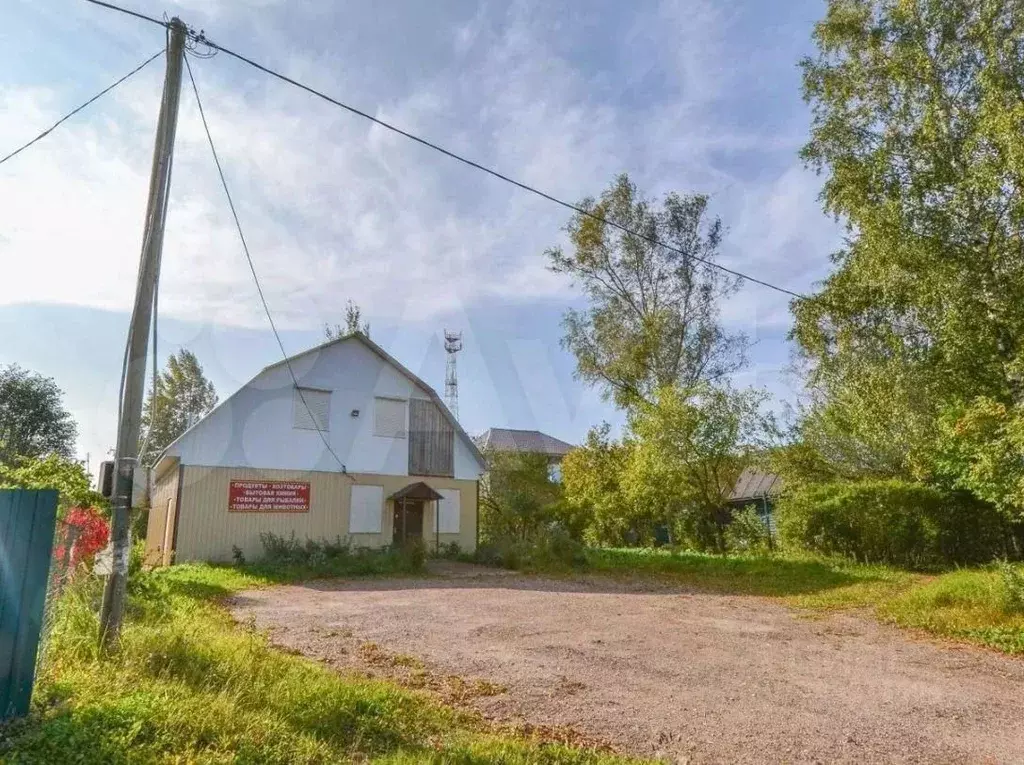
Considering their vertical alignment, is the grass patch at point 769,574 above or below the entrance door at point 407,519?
below

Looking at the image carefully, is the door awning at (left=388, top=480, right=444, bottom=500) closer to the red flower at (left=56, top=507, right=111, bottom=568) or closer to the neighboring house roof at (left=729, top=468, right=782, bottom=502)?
the red flower at (left=56, top=507, right=111, bottom=568)

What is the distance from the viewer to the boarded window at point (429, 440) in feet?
63.0

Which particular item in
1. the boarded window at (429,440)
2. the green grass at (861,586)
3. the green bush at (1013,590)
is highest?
the boarded window at (429,440)

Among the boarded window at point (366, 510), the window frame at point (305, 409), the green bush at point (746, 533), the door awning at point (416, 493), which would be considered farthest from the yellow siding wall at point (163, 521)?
the green bush at point (746, 533)

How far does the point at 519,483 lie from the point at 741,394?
13447 millimetres

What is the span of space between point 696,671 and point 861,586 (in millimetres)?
7664

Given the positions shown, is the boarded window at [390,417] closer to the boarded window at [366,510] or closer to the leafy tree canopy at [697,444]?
the boarded window at [366,510]

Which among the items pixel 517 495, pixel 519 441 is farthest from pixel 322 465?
pixel 519 441

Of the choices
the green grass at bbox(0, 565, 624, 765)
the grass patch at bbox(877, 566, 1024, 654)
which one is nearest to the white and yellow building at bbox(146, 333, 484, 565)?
the green grass at bbox(0, 565, 624, 765)

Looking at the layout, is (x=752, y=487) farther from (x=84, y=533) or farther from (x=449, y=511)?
(x=84, y=533)

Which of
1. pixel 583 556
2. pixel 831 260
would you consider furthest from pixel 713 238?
pixel 583 556

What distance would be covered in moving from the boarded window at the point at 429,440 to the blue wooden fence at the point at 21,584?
15.1m

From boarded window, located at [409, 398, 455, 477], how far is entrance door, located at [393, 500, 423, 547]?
0.97 metres

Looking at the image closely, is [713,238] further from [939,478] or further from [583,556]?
[583,556]
